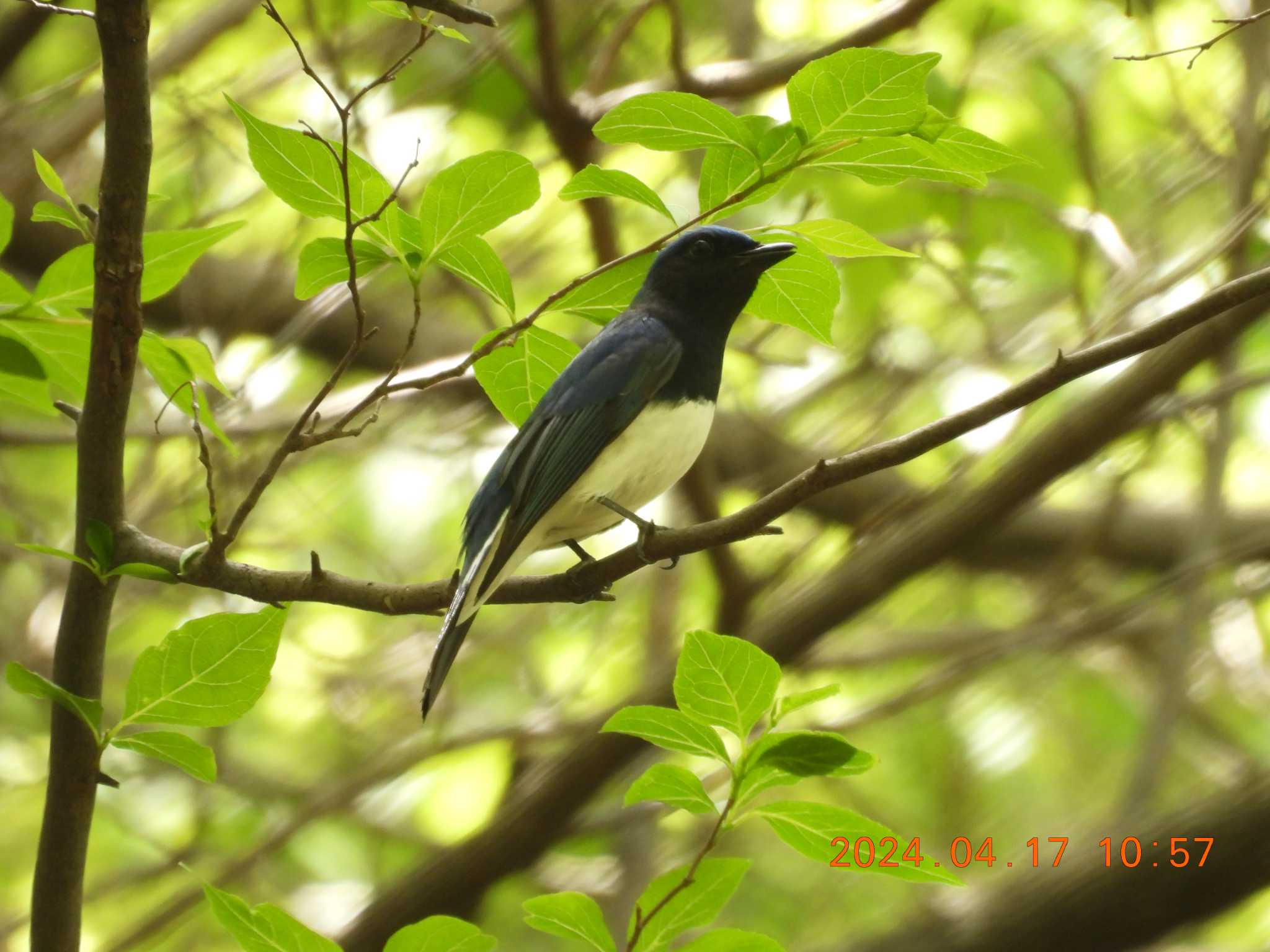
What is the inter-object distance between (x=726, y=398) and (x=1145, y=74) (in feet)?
6.98

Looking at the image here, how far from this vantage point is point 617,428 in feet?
9.97

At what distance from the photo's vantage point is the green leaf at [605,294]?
210cm

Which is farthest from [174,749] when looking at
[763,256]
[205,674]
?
[763,256]

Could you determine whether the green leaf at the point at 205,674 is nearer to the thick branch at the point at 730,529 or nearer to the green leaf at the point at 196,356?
the thick branch at the point at 730,529

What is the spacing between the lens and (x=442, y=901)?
374 cm

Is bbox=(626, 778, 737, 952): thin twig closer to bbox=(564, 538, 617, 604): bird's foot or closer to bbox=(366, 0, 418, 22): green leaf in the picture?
bbox=(564, 538, 617, 604): bird's foot

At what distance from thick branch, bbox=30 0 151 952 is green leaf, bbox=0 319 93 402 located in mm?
42

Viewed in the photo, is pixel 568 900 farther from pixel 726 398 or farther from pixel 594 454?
pixel 726 398

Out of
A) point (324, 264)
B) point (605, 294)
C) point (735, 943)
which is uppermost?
point (324, 264)

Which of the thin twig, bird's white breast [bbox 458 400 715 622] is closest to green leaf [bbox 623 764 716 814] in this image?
the thin twig

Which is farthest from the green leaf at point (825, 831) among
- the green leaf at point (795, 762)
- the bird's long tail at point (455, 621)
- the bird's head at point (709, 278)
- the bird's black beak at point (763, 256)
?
the bird's head at point (709, 278)

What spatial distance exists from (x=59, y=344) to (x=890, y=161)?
1.21 metres

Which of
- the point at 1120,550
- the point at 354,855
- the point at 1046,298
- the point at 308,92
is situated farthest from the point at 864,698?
the point at 308,92

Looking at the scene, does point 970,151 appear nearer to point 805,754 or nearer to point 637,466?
point 805,754
